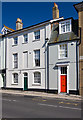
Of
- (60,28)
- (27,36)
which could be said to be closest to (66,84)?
Answer: (60,28)

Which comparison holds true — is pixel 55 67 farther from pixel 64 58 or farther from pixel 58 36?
pixel 58 36

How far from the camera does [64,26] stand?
18.1m

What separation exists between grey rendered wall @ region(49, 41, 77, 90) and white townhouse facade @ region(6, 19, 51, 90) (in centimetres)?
126

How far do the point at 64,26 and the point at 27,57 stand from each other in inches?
297

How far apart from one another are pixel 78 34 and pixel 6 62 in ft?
44.8

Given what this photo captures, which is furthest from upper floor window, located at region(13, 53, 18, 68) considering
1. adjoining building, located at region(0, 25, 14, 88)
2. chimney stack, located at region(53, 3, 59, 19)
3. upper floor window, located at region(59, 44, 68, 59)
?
chimney stack, located at region(53, 3, 59, 19)

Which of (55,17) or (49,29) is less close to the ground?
(55,17)

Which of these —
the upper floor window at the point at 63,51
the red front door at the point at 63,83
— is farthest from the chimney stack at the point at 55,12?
the red front door at the point at 63,83

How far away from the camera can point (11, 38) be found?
2338 centimetres

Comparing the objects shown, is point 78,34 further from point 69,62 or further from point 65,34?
point 69,62

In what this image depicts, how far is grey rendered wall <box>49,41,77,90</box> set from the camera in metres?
16.2

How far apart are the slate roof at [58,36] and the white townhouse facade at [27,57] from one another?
0.74 m

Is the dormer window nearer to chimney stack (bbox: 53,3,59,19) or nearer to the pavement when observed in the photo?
chimney stack (bbox: 53,3,59,19)

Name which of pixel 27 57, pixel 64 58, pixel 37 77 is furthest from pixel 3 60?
pixel 64 58
